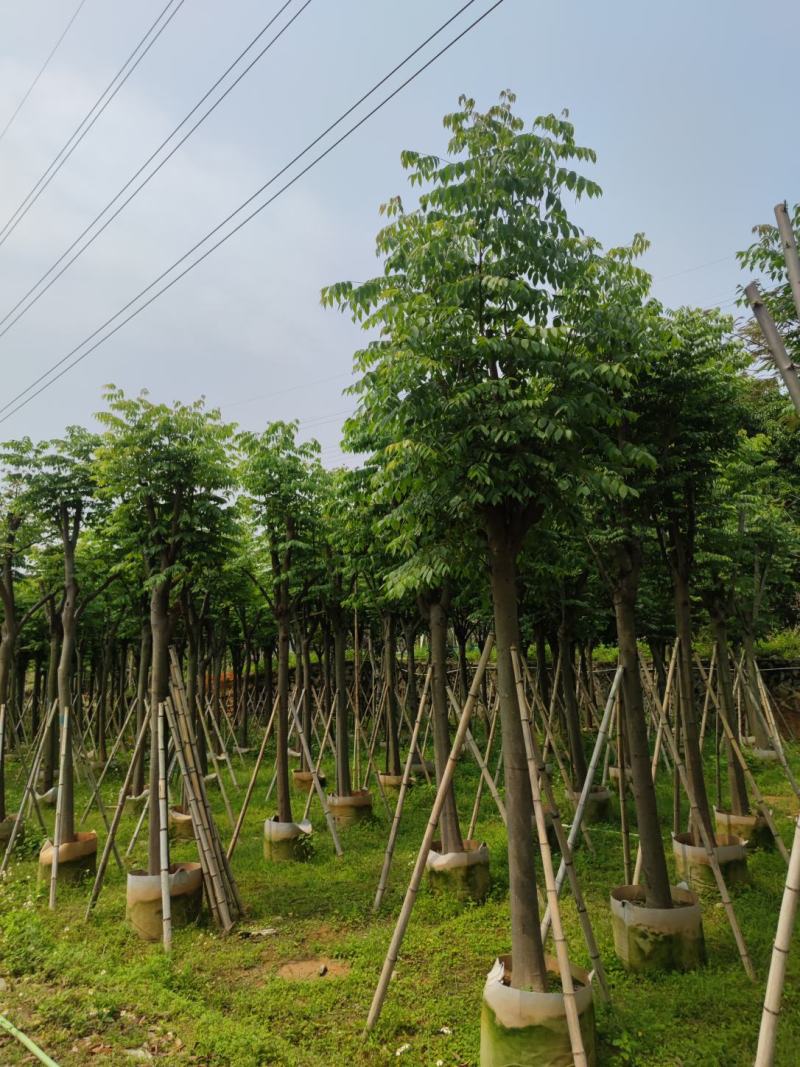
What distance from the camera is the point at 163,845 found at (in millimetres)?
7785

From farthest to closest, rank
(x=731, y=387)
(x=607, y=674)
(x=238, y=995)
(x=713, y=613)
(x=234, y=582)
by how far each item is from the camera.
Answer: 1. (x=607, y=674)
2. (x=234, y=582)
3. (x=713, y=613)
4. (x=731, y=387)
5. (x=238, y=995)

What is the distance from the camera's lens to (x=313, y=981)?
664 cm

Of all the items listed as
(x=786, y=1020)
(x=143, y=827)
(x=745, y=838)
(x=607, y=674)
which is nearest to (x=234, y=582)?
(x=143, y=827)

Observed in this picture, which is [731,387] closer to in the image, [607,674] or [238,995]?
[238,995]

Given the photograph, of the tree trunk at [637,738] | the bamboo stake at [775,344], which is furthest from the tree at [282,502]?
the bamboo stake at [775,344]

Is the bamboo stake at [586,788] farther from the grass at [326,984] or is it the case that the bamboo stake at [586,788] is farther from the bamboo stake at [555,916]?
the grass at [326,984]

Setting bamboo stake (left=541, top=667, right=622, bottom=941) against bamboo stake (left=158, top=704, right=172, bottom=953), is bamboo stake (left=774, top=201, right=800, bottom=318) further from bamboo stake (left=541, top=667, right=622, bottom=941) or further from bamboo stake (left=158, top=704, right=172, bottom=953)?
bamboo stake (left=158, top=704, right=172, bottom=953)

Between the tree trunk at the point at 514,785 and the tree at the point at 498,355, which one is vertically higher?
the tree at the point at 498,355

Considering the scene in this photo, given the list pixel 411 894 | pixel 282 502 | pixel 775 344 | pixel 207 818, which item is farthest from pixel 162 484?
pixel 775 344

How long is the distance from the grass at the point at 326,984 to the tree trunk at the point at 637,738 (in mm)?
785

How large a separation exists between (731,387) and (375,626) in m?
15.8

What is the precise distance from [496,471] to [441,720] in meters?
4.81

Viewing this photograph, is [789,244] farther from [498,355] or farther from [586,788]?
[586,788]

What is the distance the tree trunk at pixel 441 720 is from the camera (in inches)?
351
